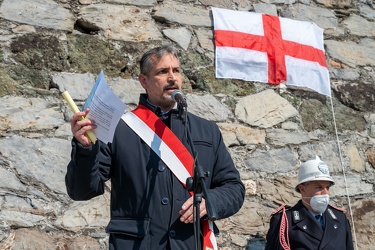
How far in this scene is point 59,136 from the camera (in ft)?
13.9

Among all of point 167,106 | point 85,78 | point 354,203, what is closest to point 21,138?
point 85,78

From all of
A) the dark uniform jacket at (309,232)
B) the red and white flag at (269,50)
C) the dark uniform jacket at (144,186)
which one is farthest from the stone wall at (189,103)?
the dark uniform jacket at (144,186)

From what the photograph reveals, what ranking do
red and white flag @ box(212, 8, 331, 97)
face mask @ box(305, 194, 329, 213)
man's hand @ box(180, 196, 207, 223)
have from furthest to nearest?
red and white flag @ box(212, 8, 331, 97), face mask @ box(305, 194, 329, 213), man's hand @ box(180, 196, 207, 223)

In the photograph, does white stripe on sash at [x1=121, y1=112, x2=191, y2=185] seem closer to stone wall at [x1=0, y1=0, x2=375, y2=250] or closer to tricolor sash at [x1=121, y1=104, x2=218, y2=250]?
tricolor sash at [x1=121, y1=104, x2=218, y2=250]

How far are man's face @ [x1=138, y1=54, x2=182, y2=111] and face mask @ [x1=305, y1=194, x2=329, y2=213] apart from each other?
139 centimetres

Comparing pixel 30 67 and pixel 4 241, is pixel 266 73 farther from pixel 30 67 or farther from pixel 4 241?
pixel 4 241

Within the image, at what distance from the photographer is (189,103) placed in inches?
184

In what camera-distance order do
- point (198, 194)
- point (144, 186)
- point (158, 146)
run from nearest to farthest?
point (198, 194), point (144, 186), point (158, 146)

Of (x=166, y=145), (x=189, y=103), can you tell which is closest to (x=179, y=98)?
(x=166, y=145)

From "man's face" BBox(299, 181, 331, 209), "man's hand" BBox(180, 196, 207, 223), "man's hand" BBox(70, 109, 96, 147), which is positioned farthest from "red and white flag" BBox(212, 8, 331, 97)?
"man's hand" BBox(70, 109, 96, 147)

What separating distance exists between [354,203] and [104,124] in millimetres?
2648

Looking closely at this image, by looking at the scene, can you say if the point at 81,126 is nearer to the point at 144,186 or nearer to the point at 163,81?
the point at 144,186

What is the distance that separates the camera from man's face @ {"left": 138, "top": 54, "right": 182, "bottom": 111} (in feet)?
10.4

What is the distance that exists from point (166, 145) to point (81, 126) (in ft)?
1.65
